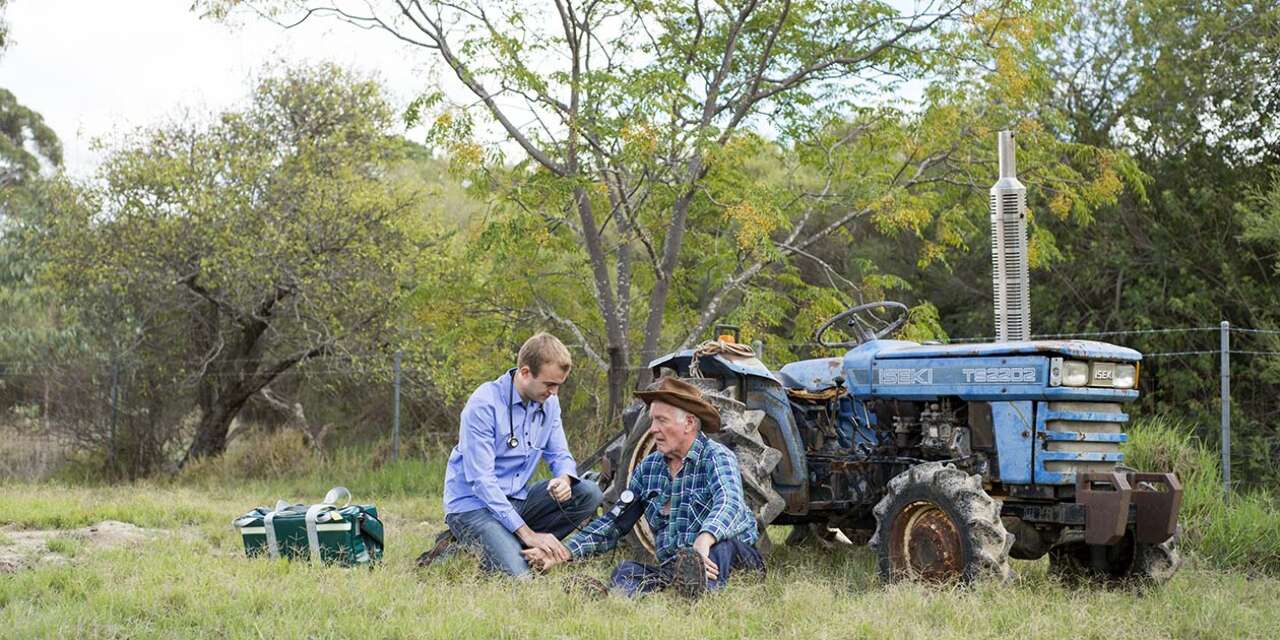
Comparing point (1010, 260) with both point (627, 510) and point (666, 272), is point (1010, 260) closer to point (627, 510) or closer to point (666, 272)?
point (627, 510)

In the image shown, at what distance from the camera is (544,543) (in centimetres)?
626

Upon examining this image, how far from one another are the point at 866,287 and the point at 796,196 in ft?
6.32

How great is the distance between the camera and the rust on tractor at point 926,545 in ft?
20.3

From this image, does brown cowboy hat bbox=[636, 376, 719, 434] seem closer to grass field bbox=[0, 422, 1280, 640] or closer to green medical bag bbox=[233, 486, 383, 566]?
grass field bbox=[0, 422, 1280, 640]

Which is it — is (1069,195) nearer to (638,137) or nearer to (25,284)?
(638,137)

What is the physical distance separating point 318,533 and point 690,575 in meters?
2.09

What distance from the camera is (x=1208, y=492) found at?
8.66 meters

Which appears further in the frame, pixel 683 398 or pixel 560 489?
pixel 560 489

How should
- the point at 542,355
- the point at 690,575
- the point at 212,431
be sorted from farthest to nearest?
the point at 212,431
the point at 542,355
the point at 690,575

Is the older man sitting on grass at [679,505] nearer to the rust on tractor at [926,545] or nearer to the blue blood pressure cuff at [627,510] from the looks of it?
the blue blood pressure cuff at [627,510]

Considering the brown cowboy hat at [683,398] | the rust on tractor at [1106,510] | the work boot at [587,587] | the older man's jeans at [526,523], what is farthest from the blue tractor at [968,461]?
the work boot at [587,587]

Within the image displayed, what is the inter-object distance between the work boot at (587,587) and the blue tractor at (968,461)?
1.37 m

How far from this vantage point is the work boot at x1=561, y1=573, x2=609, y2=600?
5723 millimetres

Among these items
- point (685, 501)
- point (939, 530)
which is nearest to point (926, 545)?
point (939, 530)
